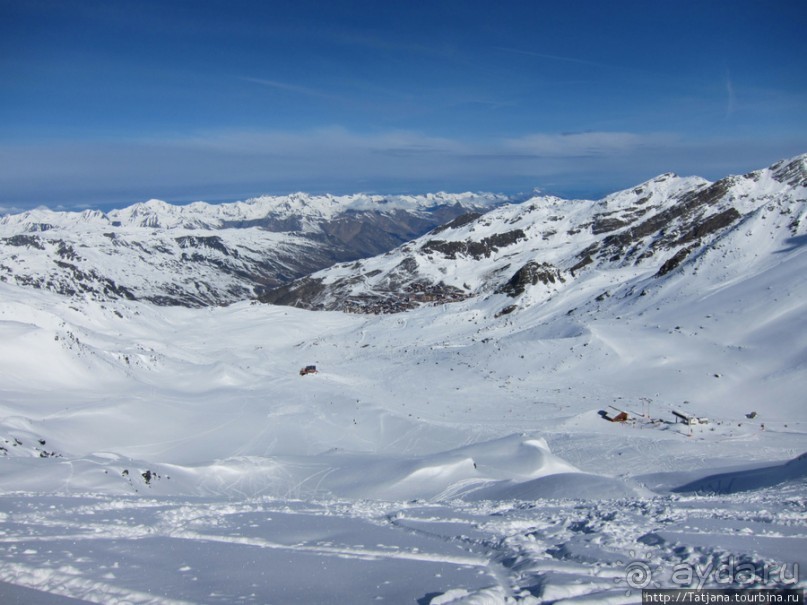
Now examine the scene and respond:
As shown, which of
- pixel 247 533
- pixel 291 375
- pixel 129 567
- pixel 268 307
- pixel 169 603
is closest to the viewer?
pixel 169 603

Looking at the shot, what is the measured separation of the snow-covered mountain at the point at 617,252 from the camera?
5019cm

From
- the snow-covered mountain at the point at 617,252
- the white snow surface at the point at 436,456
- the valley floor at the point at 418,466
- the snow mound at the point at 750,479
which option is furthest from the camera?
the snow-covered mountain at the point at 617,252

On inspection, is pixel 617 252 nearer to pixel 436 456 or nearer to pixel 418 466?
pixel 436 456

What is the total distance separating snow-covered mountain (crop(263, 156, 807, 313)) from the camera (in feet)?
165

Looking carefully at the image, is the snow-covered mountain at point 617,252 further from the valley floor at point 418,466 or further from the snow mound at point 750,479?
the snow mound at point 750,479

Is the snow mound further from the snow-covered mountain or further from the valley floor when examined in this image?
the snow-covered mountain

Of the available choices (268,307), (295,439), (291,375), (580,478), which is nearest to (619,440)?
(580,478)

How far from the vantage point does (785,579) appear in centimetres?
735

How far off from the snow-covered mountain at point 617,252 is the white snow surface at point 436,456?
41.8 inches

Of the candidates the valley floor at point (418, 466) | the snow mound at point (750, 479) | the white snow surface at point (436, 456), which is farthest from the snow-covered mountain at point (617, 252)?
the snow mound at point (750, 479)

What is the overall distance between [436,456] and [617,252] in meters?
92.1

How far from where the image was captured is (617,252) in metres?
102

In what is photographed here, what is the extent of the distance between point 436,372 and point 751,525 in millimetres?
31069

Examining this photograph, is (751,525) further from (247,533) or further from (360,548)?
(247,533)
